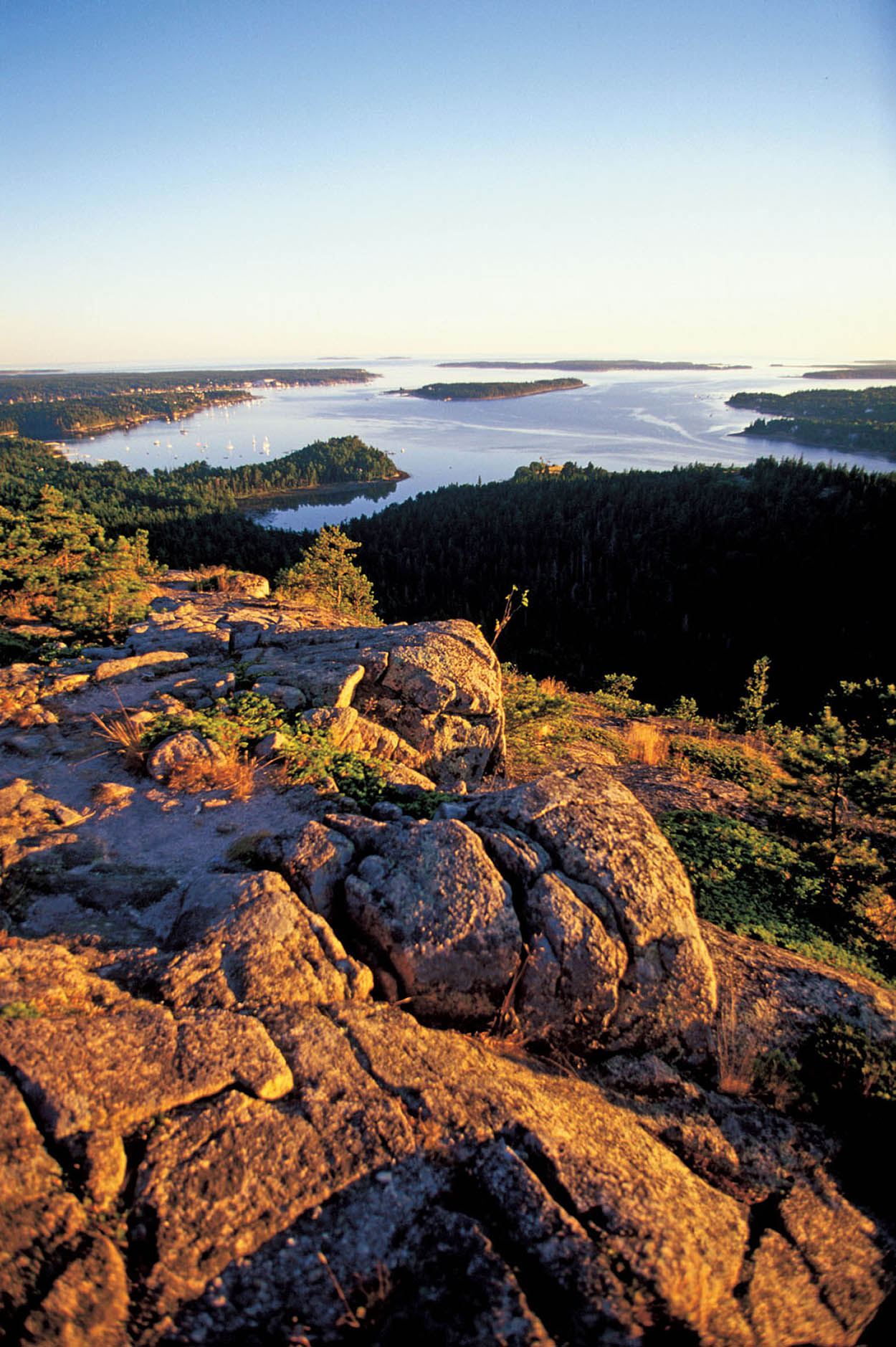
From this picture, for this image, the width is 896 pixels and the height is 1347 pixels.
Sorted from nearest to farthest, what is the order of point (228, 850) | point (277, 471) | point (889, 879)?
point (228, 850) → point (889, 879) → point (277, 471)

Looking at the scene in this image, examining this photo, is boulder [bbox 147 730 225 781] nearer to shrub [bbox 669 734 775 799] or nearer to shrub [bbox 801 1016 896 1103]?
shrub [bbox 801 1016 896 1103]

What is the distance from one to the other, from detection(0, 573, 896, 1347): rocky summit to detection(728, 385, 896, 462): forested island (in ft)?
587

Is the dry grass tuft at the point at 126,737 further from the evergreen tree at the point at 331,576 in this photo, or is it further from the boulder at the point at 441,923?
the evergreen tree at the point at 331,576

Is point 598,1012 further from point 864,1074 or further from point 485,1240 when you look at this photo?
point 864,1074

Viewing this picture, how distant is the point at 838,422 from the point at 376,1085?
20926 cm

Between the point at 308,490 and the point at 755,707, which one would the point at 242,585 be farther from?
the point at 308,490

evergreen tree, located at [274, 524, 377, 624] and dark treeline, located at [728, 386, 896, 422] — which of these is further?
dark treeline, located at [728, 386, 896, 422]

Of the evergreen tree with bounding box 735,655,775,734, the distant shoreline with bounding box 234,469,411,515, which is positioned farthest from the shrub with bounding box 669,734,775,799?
the distant shoreline with bounding box 234,469,411,515

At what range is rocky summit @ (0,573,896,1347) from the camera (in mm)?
2600

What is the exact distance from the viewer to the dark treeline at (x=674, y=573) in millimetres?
74188

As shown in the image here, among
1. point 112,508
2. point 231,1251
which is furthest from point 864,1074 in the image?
point 112,508

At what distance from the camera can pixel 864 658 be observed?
2726 inches

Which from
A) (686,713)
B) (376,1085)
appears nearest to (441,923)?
(376,1085)

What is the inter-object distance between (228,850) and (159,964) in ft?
4.67
